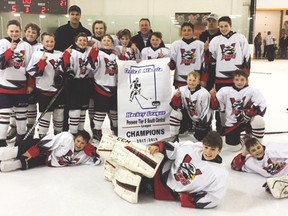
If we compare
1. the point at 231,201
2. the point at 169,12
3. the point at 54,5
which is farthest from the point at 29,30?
the point at 169,12

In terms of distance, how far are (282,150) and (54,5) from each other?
8.40m

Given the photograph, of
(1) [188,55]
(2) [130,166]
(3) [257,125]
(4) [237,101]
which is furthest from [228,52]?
(2) [130,166]

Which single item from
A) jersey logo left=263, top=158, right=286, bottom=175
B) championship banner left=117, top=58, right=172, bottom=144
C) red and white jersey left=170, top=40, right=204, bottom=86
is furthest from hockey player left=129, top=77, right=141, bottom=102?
jersey logo left=263, top=158, right=286, bottom=175

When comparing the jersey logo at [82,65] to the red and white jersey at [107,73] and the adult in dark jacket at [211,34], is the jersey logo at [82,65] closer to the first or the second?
the red and white jersey at [107,73]

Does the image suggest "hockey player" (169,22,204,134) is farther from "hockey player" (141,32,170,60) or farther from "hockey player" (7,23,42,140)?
"hockey player" (7,23,42,140)

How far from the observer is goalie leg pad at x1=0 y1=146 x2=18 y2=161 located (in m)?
2.77

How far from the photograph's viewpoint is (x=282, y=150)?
2.77 m

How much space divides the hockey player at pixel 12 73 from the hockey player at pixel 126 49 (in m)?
0.87

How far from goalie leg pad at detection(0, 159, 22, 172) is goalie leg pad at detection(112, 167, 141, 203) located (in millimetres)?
873

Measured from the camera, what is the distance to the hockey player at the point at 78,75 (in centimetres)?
330

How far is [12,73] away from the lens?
10.4 feet

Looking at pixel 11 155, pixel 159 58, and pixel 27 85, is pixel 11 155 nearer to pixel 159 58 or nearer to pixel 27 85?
pixel 27 85

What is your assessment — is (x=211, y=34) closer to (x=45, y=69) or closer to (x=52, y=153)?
(x=45, y=69)

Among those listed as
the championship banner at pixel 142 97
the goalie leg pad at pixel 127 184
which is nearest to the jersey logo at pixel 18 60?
the championship banner at pixel 142 97
